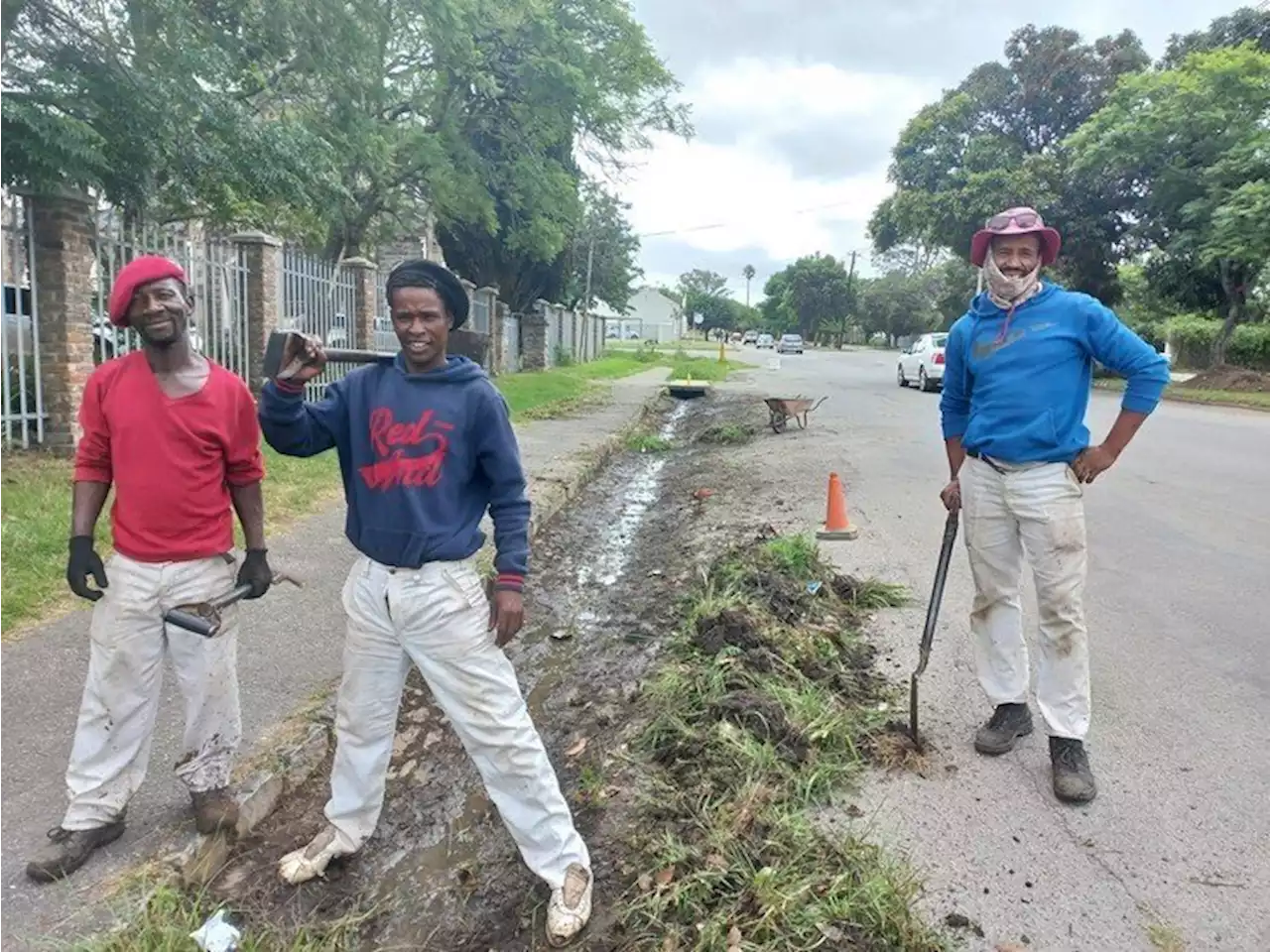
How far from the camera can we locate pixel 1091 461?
10.8 ft

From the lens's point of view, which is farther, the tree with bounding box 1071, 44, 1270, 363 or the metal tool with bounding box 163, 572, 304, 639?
the tree with bounding box 1071, 44, 1270, 363

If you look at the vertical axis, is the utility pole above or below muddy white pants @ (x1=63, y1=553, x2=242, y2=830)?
above

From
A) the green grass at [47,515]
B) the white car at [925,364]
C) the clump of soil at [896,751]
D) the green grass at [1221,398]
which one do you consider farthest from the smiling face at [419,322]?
the white car at [925,364]

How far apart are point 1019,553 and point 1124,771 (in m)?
0.86

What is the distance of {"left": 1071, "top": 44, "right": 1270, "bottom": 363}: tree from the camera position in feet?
66.5

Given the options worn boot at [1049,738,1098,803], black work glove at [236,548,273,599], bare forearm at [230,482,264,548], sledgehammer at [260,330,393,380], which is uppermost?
sledgehammer at [260,330,393,380]

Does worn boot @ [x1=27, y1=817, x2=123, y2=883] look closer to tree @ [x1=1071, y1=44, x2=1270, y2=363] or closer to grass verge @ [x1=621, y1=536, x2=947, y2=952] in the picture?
grass verge @ [x1=621, y1=536, x2=947, y2=952]

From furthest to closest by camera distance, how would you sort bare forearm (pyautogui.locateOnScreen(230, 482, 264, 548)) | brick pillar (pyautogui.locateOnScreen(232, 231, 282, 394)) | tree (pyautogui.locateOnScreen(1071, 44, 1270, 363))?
tree (pyautogui.locateOnScreen(1071, 44, 1270, 363))
brick pillar (pyautogui.locateOnScreen(232, 231, 282, 394))
bare forearm (pyautogui.locateOnScreen(230, 482, 264, 548))

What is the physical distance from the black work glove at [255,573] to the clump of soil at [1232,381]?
23067mm

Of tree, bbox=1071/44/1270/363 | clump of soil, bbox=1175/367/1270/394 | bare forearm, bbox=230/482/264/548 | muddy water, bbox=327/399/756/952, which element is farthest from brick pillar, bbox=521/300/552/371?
bare forearm, bbox=230/482/264/548

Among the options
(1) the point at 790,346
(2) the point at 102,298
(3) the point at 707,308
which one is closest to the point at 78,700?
(2) the point at 102,298

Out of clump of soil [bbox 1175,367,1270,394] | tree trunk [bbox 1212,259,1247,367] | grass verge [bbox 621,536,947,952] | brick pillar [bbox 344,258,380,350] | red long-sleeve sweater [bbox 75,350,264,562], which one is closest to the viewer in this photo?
grass verge [bbox 621,536,947,952]

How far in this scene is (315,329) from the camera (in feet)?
43.7

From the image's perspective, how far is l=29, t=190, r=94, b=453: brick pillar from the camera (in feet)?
25.5
